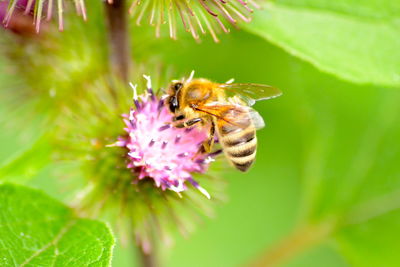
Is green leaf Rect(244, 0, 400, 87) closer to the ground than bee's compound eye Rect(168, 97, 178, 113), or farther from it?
farther from it

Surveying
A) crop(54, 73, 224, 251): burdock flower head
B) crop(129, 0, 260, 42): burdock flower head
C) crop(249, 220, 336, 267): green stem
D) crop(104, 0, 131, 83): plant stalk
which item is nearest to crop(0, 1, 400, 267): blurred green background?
crop(249, 220, 336, 267): green stem

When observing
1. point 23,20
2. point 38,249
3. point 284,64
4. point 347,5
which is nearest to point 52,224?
point 38,249

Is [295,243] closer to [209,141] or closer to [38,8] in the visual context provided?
[209,141]

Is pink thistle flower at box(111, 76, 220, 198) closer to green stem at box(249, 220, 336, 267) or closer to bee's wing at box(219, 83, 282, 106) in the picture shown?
bee's wing at box(219, 83, 282, 106)

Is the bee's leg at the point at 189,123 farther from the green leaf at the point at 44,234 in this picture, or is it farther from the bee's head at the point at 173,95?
the green leaf at the point at 44,234

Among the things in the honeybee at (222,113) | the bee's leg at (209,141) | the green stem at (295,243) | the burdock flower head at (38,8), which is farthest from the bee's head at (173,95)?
the green stem at (295,243)

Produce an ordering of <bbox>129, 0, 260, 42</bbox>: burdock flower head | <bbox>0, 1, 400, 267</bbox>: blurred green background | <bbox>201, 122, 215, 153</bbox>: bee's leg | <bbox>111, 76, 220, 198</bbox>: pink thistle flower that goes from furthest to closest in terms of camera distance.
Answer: <bbox>0, 1, 400, 267</bbox>: blurred green background < <bbox>201, 122, 215, 153</bbox>: bee's leg < <bbox>111, 76, 220, 198</bbox>: pink thistle flower < <bbox>129, 0, 260, 42</bbox>: burdock flower head
